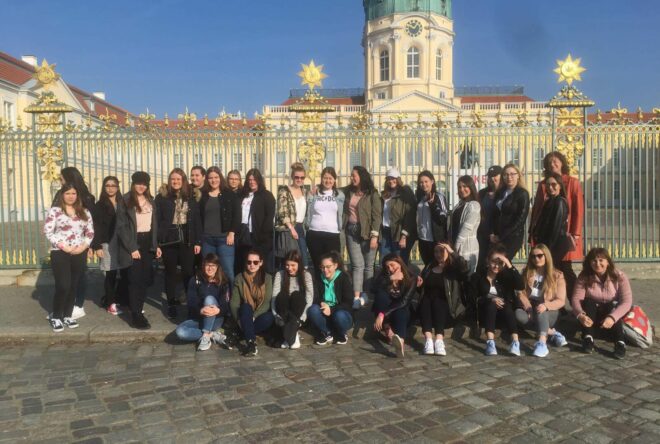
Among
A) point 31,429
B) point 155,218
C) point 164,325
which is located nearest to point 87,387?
point 31,429

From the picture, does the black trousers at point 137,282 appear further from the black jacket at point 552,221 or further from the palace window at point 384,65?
the palace window at point 384,65

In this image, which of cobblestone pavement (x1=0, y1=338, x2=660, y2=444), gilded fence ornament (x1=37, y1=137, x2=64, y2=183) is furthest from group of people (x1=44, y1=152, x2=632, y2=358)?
gilded fence ornament (x1=37, y1=137, x2=64, y2=183)

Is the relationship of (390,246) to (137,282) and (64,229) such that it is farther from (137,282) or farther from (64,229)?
(64,229)

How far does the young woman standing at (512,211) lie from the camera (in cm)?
625

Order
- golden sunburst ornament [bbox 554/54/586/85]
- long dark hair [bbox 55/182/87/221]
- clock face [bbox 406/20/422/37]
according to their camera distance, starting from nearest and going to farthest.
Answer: long dark hair [bbox 55/182/87/221]
golden sunburst ornament [bbox 554/54/586/85]
clock face [bbox 406/20/422/37]

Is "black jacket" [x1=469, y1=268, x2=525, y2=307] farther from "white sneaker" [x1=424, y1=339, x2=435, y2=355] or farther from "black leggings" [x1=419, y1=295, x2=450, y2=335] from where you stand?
"white sneaker" [x1=424, y1=339, x2=435, y2=355]

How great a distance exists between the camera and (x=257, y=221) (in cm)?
672

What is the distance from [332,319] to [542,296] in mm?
2132

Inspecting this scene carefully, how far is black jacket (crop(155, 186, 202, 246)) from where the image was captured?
6648 millimetres

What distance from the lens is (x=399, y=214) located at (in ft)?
23.0

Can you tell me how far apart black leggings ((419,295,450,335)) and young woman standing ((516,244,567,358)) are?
0.73 metres

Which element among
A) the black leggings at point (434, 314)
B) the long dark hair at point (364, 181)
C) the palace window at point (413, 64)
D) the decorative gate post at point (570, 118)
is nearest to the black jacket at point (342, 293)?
the black leggings at point (434, 314)

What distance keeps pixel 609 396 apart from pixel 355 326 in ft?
8.66

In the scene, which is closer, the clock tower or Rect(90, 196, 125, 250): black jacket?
Rect(90, 196, 125, 250): black jacket
